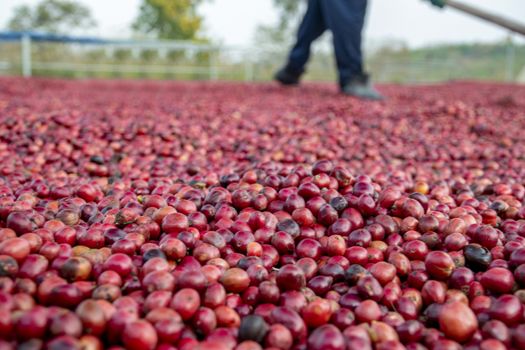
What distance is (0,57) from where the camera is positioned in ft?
65.2

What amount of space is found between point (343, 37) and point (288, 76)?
242 centimetres

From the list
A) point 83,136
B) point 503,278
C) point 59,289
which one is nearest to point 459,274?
point 503,278

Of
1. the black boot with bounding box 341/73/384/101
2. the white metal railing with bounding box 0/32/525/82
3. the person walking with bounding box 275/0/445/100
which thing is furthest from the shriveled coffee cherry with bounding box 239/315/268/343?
the white metal railing with bounding box 0/32/525/82

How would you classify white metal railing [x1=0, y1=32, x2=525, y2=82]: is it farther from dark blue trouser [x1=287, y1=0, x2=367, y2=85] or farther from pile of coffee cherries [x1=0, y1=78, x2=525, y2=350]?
pile of coffee cherries [x1=0, y1=78, x2=525, y2=350]

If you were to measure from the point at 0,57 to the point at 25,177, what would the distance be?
1996cm

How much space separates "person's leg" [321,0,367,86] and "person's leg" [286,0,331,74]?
1.62 feet

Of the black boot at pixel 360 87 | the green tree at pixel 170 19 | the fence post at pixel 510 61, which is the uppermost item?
the green tree at pixel 170 19

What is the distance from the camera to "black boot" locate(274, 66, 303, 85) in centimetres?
934

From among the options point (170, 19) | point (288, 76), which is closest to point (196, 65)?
point (170, 19)

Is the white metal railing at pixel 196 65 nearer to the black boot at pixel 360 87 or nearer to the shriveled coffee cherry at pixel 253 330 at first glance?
the black boot at pixel 360 87

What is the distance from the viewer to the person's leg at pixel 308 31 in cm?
799

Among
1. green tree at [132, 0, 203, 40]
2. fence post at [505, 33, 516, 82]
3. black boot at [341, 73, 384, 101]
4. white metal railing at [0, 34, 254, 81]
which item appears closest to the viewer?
black boot at [341, 73, 384, 101]

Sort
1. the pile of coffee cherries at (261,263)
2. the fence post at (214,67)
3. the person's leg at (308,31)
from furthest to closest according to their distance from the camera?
1. the fence post at (214,67)
2. the person's leg at (308,31)
3. the pile of coffee cherries at (261,263)

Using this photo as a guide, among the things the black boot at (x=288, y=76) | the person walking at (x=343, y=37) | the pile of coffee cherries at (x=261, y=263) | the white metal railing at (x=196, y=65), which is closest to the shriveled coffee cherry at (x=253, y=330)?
the pile of coffee cherries at (x=261, y=263)
